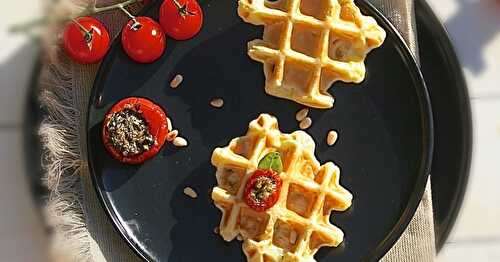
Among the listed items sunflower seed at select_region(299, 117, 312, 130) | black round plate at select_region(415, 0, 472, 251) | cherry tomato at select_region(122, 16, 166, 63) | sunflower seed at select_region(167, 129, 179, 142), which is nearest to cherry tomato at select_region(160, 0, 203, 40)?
cherry tomato at select_region(122, 16, 166, 63)

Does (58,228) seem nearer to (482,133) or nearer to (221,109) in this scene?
(221,109)

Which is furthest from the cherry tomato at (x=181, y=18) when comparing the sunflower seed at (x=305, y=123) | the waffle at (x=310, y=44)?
the sunflower seed at (x=305, y=123)

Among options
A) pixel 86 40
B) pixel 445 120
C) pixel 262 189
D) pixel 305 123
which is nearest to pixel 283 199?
pixel 262 189

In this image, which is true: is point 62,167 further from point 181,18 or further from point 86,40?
point 181,18

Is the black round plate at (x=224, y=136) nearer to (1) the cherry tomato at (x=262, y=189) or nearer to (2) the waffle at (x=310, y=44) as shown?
(2) the waffle at (x=310, y=44)

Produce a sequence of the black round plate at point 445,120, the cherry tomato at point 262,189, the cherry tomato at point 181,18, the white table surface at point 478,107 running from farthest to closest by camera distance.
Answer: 1. the white table surface at point 478,107
2. the black round plate at point 445,120
3. the cherry tomato at point 181,18
4. the cherry tomato at point 262,189

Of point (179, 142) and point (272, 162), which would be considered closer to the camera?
point (272, 162)
